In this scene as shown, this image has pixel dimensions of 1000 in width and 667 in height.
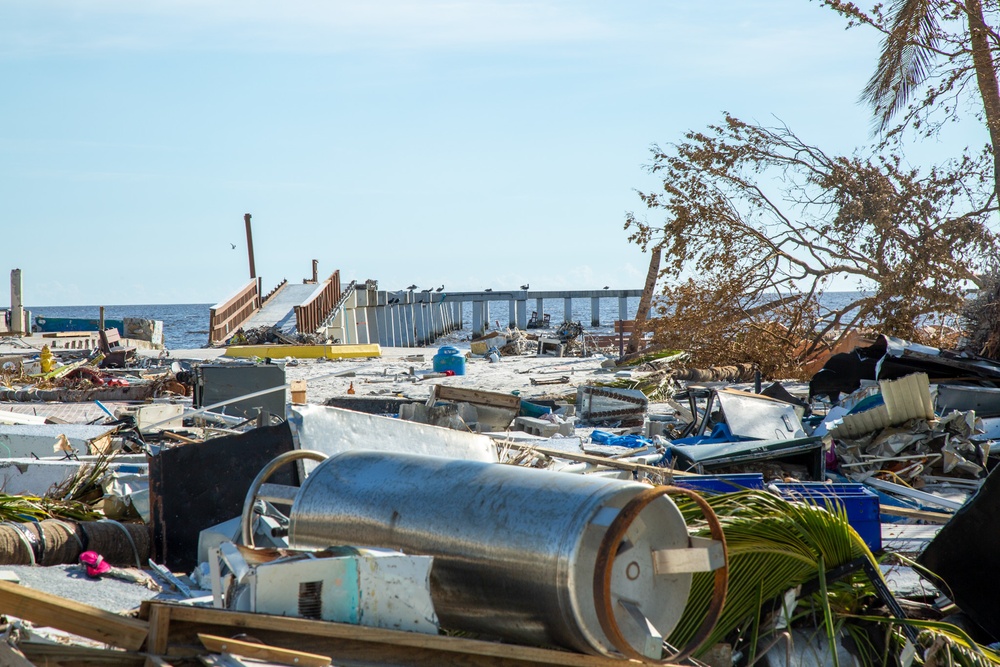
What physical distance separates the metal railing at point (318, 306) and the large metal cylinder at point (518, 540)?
25.7 metres

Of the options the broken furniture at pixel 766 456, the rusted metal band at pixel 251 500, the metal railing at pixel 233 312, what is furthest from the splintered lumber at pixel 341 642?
the metal railing at pixel 233 312

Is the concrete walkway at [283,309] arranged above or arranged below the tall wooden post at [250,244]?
below

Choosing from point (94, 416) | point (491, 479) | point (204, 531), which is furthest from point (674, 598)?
point (94, 416)

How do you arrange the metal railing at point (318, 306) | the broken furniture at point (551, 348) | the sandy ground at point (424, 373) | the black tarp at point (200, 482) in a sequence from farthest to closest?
the metal railing at point (318, 306) → the broken furniture at point (551, 348) → the sandy ground at point (424, 373) → the black tarp at point (200, 482)

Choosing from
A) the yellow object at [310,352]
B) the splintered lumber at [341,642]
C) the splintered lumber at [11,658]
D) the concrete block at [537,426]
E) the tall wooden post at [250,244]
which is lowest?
the concrete block at [537,426]

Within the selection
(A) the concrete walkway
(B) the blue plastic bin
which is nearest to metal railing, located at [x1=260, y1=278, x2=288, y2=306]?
(A) the concrete walkway

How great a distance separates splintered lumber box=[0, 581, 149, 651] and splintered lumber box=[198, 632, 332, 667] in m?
0.22

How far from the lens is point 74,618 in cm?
282

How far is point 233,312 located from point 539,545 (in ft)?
93.0

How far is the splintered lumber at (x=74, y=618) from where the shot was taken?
280 centimetres

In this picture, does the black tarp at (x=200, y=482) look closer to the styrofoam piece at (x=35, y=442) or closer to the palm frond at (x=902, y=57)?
the styrofoam piece at (x=35, y=442)

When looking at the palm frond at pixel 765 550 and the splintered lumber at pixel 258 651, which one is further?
the palm frond at pixel 765 550

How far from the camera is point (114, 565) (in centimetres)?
482

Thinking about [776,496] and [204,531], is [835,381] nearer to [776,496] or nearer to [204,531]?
[776,496]
